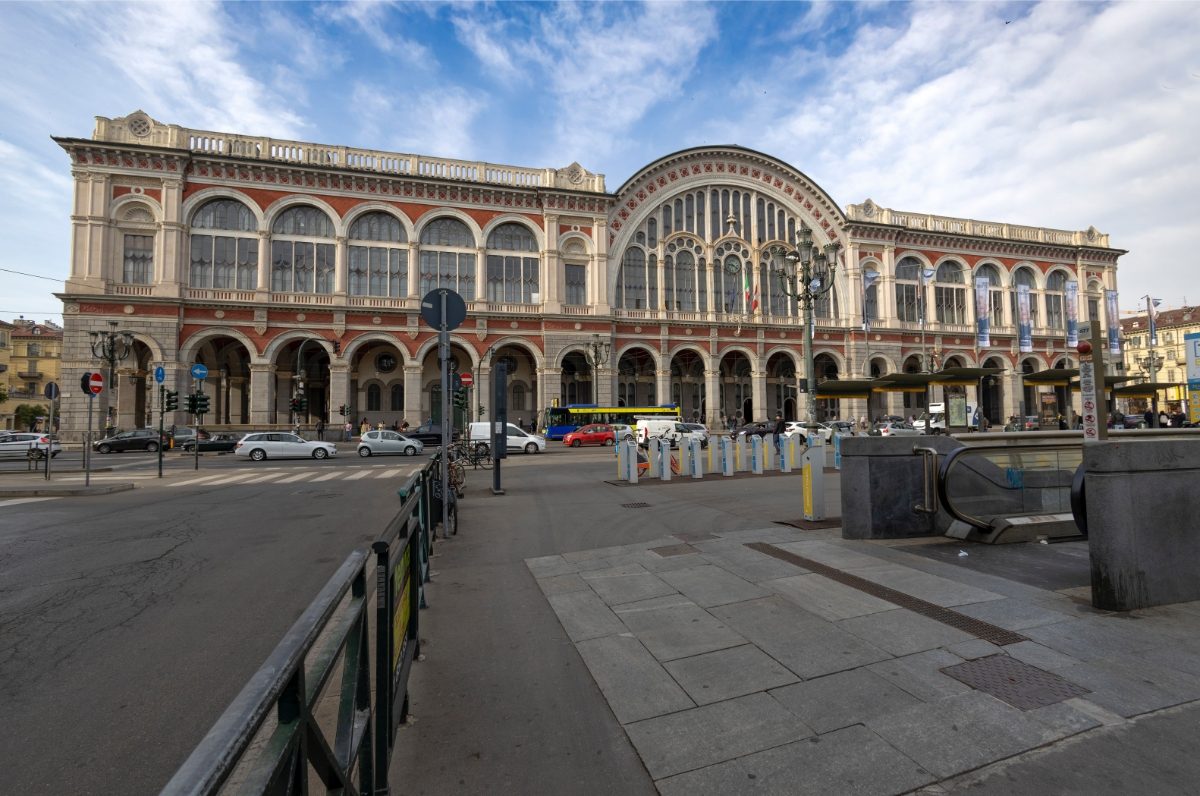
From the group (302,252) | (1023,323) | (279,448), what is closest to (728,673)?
(279,448)

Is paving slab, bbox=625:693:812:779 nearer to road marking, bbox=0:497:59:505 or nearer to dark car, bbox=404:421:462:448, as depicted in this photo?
road marking, bbox=0:497:59:505

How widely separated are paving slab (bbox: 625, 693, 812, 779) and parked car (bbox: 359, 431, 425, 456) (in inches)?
1075

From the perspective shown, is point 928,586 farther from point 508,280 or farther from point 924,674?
point 508,280

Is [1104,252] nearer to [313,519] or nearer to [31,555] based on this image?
[313,519]

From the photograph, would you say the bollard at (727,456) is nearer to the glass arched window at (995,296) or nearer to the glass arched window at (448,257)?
the glass arched window at (448,257)

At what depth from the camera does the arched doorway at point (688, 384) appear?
153ft

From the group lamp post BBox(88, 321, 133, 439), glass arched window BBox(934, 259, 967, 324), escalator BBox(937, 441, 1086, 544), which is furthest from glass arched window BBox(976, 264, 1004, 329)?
lamp post BBox(88, 321, 133, 439)

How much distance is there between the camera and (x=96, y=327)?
3134cm

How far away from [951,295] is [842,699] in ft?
191

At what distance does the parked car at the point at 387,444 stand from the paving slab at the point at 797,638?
1030 inches

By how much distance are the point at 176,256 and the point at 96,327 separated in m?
5.84

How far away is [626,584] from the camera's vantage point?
5836 mm

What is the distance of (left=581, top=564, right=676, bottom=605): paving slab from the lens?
214 inches

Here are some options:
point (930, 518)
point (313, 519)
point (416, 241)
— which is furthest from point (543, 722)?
point (416, 241)
